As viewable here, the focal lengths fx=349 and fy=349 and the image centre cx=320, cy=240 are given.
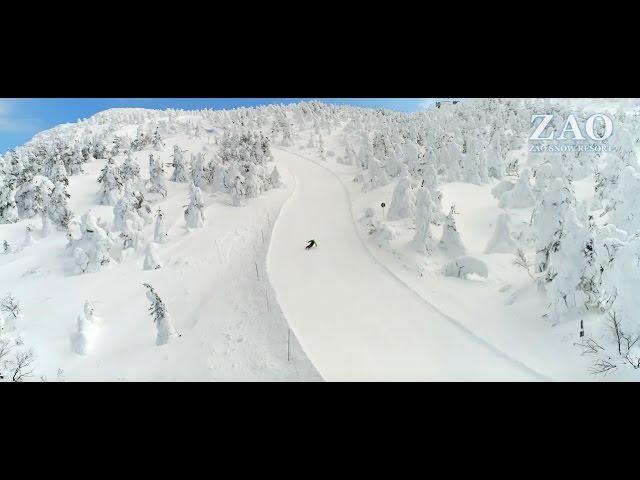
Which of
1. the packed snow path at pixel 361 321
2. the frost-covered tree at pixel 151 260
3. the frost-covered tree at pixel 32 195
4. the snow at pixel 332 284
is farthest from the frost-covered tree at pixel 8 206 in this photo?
the packed snow path at pixel 361 321

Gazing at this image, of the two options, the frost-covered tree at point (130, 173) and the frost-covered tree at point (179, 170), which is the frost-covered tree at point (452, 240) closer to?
the frost-covered tree at point (130, 173)

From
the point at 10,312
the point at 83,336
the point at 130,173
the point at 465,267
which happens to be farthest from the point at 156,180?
the point at 465,267

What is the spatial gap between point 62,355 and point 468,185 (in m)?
28.9

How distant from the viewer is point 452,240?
17859mm

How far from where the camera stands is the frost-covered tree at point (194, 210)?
74.9 ft

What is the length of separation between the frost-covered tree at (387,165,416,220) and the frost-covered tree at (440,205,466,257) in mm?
3463

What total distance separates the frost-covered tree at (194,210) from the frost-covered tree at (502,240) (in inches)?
690

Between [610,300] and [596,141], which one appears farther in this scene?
[596,141]

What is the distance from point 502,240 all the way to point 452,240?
234 cm

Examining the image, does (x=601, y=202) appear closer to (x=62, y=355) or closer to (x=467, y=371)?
(x=467, y=371)

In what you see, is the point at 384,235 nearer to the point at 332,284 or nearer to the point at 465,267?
the point at 465,267

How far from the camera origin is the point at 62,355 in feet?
42.9
